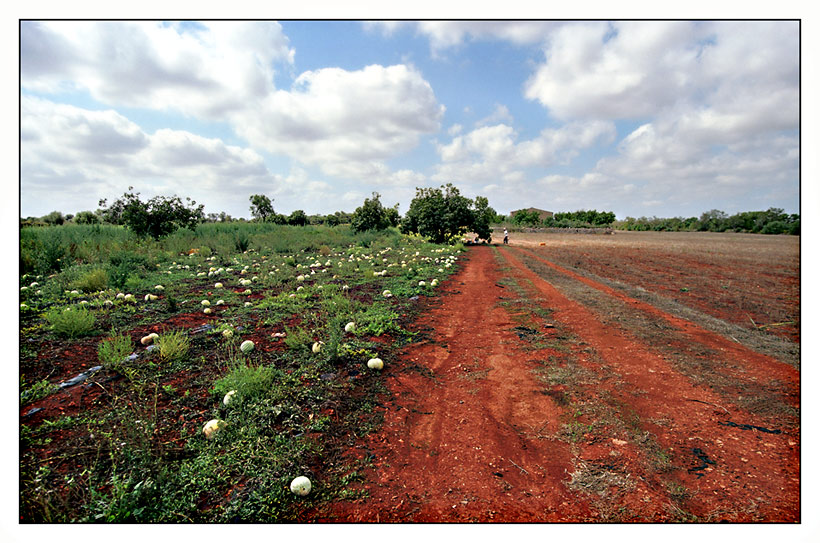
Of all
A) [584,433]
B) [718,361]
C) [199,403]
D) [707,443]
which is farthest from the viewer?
[718,361]

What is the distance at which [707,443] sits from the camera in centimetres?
268

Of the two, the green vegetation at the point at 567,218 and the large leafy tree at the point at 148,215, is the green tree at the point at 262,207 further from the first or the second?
the green vegetation at the point at 567,218

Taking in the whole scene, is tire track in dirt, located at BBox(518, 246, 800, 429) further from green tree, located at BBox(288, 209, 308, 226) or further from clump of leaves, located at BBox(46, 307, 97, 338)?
green tree, located at BBox(288, 209, 308, 226)

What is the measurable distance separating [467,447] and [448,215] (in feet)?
81.0

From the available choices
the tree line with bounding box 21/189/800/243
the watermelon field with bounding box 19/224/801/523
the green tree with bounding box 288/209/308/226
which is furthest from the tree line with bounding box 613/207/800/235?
the green tree with bounding box 288/209/308/226

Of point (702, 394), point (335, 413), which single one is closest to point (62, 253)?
point (335, 413)

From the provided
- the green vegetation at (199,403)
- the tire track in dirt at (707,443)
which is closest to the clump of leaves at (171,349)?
the green vegetation at (199,403)

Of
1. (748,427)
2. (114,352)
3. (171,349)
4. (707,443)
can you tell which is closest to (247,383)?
(171,349)

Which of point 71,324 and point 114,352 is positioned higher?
point 71,324

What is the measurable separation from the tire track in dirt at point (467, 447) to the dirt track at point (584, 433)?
1cm

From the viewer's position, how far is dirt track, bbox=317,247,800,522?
6.93 feet

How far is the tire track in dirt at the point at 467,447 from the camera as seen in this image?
210 centimetres

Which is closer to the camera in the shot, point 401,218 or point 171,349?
point 171,349

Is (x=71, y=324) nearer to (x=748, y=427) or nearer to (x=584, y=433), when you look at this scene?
(x=584, y=433)
